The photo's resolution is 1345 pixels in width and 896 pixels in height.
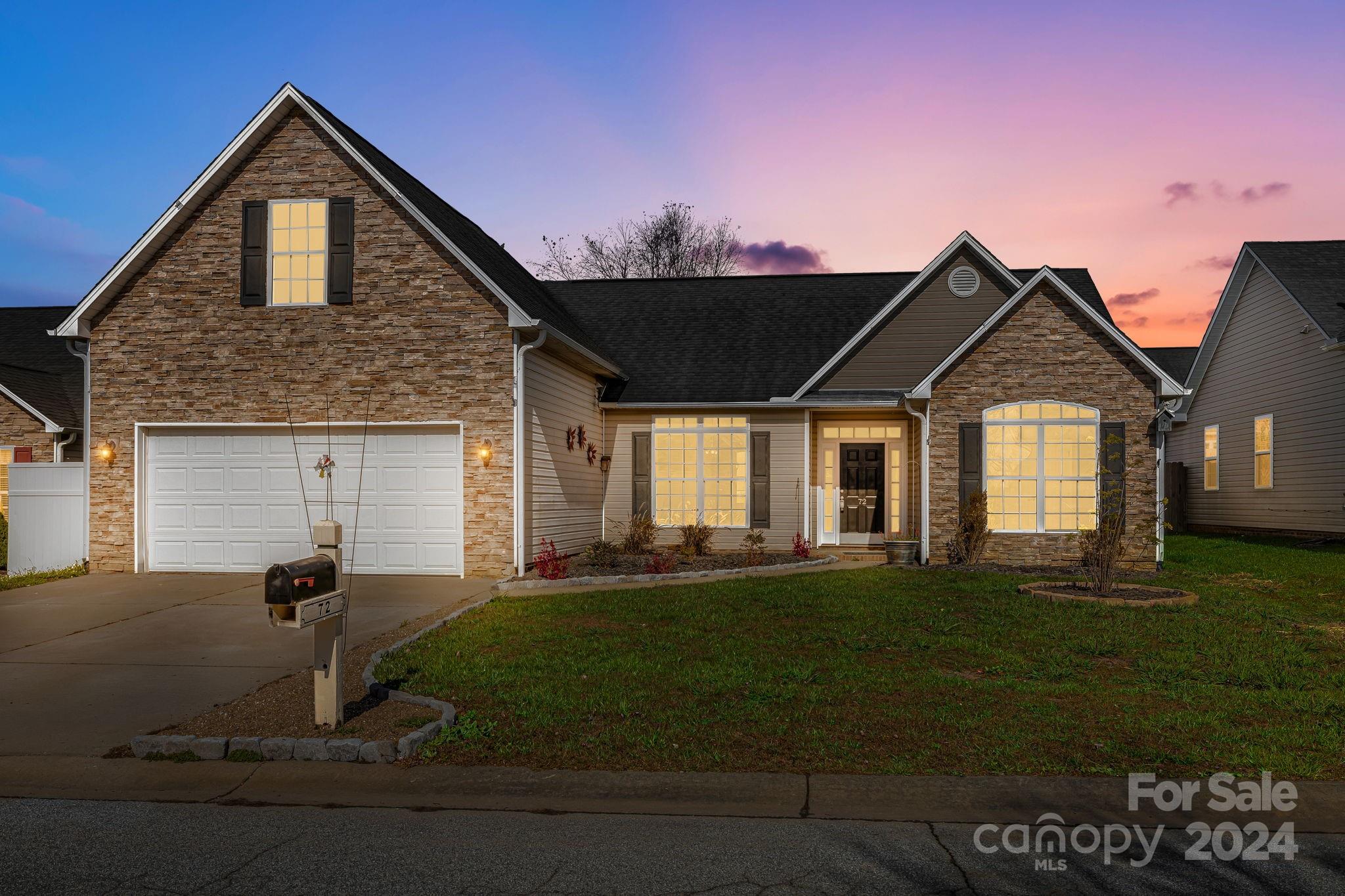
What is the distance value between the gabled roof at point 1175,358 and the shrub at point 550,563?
24.2m

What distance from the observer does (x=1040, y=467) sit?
15672mm

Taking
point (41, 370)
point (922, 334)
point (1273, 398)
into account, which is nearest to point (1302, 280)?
point (1273, 398)

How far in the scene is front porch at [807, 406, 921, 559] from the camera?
719 inches

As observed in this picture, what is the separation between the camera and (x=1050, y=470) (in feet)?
51.4

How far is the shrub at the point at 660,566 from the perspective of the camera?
14443 millimetres

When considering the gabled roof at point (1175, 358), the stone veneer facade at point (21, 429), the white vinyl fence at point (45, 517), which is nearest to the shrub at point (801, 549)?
the white vinyl fence at point (45, 517)

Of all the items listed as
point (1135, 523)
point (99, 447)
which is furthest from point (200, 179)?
point (1135, 523)

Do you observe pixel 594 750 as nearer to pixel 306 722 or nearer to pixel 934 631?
pixel 306 722

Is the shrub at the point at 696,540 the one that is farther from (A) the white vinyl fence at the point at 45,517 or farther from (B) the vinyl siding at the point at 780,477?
(A) the white vinyl fence at the point at 45,517

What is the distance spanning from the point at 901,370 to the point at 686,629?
993 centimetres

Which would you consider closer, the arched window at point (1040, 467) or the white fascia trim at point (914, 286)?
the arched window at point (1040, 467)

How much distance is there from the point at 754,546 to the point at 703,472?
1.88m

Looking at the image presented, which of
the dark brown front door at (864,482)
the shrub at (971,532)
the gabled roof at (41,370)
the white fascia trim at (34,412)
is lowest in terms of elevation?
the shrub at (971,532)

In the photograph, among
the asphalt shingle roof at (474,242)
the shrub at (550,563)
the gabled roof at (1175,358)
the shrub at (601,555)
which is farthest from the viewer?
the gabled roof at (1175,358)
